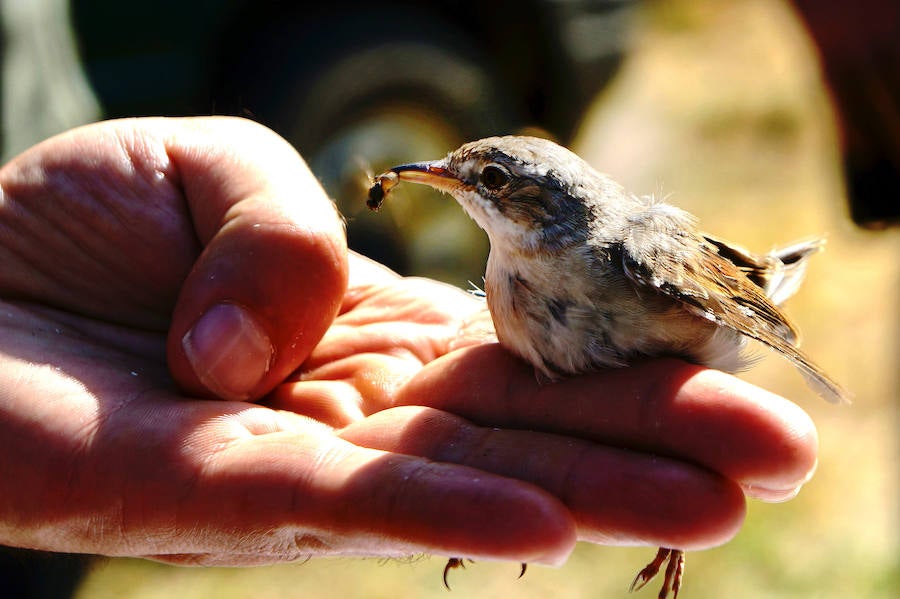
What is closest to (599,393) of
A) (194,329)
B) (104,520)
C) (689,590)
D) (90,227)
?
(194,329)

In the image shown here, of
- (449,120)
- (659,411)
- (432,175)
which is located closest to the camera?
(659,411)

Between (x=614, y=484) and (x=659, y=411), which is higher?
(x=659, y=411)

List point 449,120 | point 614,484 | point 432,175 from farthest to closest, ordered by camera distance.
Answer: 1. point 449,120
2. point 432,175
3. point 614,484

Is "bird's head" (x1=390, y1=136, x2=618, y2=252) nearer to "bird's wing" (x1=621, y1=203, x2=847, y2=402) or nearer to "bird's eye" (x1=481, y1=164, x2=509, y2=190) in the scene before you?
"bird's eye" (x1=481, y1=164, x2=509, y2=190)

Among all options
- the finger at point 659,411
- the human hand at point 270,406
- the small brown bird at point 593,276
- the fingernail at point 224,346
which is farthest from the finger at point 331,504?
the small brown bird at point 593,276

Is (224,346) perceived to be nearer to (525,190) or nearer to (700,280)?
(525,190)

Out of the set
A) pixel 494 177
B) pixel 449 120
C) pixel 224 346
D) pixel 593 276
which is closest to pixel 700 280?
pixel 593 276

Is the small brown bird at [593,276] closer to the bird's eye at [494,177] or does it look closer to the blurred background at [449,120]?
the bird's eye at [494,177]
